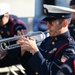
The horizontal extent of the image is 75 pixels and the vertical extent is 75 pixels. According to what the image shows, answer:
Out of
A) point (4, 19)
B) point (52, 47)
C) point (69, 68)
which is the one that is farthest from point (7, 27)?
point (69, 68)

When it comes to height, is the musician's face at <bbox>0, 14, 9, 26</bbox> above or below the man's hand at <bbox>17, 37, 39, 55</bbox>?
below

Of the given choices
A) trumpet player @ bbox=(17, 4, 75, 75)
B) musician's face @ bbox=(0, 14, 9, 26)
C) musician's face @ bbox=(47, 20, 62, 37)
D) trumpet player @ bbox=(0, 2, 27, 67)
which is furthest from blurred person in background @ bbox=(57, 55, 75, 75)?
musician's face @ bbox=(0, 14, 9, 26)

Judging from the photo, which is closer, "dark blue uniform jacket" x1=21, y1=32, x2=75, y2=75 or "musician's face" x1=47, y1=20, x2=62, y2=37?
"dark blue uniform jacket" x1=21, y1=32, x2=75, y2=75

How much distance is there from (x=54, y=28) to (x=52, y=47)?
6.7 inches

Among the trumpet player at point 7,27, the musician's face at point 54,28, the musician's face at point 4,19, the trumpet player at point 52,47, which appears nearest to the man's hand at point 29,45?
the trumpet player at point 52,47

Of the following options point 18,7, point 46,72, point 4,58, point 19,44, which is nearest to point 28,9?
point 18,7

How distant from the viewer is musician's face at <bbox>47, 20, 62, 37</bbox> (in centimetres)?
285

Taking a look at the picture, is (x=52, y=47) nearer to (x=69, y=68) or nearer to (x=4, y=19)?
(x=69, y=68)

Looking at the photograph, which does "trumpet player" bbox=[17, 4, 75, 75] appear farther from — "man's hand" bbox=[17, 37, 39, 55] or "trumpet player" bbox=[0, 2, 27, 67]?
"trumpet player" bbox=[0, 2, 27, 67]

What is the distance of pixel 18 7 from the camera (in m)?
6.81

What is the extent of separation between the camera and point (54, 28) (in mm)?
2846

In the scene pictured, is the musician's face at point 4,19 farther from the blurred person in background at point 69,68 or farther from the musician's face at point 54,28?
the blurred person in background at point 69,68

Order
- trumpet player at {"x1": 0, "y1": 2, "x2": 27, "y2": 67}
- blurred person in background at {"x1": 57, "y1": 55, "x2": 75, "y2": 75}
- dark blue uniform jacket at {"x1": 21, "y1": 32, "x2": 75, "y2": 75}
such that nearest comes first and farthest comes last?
1. blurred person in background at {"x1": 57, "y1": 55, "x2": 75, "y2": 75}
2. dark blue uniform jacket at {"x1": 21, "y1": 32, "x2": 75, "y2": 75}
3. trumpet player at {"x1": 0, "y1": 2, "x2": 27, "y2": 67}

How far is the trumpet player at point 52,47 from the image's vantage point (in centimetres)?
267
